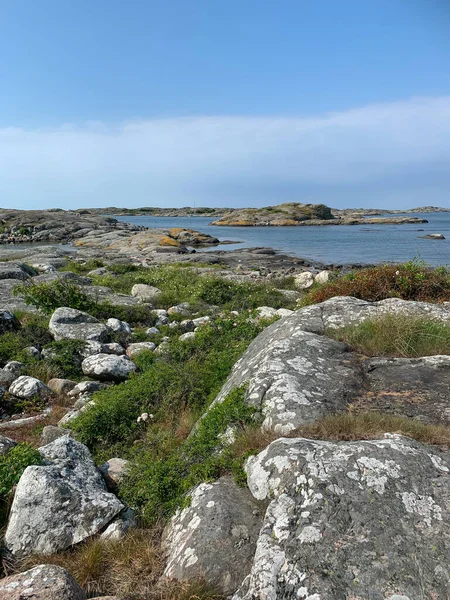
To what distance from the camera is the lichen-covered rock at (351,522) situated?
308cm

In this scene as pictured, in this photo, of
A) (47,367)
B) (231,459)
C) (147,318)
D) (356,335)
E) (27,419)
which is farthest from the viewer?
(147,318)

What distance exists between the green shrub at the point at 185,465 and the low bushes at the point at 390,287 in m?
5.65

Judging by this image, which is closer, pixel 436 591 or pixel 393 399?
pixel 436 591

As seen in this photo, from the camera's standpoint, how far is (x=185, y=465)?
201 inches

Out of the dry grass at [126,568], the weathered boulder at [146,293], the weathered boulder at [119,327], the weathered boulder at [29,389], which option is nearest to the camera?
the dry grass at [126,568]

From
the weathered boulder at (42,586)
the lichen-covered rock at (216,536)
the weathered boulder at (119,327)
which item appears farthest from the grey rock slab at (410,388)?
the weathered boulder at (119,327)

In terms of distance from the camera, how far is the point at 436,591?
296 centimetres

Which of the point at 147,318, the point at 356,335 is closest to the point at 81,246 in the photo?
the point at 147,318

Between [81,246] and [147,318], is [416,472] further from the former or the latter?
[81,246]

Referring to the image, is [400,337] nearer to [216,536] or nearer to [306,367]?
[306,367]

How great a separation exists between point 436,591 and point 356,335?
442 centimetres

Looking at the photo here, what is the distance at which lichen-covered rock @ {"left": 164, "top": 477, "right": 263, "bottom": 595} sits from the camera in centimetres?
370

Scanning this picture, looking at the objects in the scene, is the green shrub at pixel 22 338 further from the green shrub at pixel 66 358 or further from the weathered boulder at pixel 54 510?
the weathered boulder at pixel 54 510

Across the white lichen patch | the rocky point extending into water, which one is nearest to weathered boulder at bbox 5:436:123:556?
the white lichen patch
